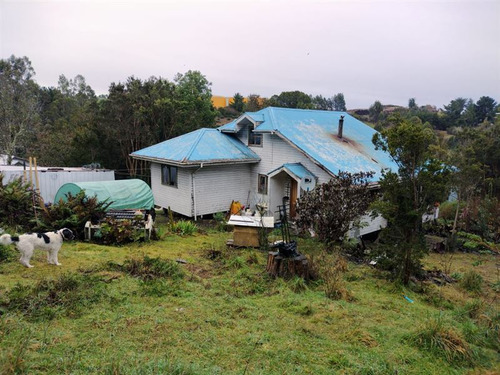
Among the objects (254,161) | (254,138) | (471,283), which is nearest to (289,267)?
(471,283)

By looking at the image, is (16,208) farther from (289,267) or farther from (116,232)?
(289,267)

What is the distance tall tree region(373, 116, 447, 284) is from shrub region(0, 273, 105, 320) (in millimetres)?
6537

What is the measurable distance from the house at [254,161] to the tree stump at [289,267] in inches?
242

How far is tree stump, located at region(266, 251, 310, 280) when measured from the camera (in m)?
8.06

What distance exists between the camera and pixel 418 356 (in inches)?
192

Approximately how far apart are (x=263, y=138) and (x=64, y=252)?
10.4 meters

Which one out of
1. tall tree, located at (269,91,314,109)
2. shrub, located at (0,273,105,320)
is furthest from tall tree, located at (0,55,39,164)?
tall tree, located at (269,91,314,109)

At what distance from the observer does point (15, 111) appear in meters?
28.2

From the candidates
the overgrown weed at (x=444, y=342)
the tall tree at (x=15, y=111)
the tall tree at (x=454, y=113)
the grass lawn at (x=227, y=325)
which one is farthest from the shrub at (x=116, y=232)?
the tall tree at (x=454, y=113)

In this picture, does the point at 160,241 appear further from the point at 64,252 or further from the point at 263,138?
the point at 263,138

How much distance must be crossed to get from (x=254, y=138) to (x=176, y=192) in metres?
4.81

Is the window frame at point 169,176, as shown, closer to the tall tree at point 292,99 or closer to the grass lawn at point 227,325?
the grass lawn at point 227,325

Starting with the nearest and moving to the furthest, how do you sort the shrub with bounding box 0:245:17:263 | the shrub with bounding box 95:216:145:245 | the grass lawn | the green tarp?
the grass lawn → the shrub with bounding box 0:245:17:263 → the shrub with bounding box 95:216:145:245 → the green tarp

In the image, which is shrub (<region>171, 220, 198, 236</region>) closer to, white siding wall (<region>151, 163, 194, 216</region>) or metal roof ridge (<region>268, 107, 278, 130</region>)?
white siding wall (<region>151, 163, 194, 216</region>)
